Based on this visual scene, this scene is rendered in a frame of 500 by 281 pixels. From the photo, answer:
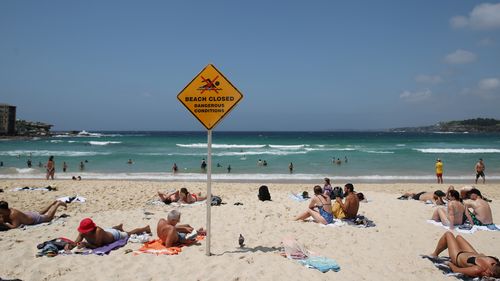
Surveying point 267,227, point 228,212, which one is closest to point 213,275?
point 267,227

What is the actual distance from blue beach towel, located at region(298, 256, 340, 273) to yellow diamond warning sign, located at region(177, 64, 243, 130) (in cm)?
261

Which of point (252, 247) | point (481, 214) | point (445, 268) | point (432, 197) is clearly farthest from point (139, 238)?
point (432, 197)

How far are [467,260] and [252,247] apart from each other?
340 cm

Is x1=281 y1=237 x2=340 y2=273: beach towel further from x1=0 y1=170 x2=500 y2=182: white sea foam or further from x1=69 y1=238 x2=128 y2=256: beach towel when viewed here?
x1=0 y1=170 x2=500 y2=182: white sea foam

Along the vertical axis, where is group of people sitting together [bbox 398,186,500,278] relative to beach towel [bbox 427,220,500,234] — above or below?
above

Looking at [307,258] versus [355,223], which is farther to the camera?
[355,223]

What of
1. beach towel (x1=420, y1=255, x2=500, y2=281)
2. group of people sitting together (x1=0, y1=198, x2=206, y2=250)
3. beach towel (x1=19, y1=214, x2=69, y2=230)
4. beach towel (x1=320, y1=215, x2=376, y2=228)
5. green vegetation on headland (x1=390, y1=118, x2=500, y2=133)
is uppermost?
green vegetation on headland (x1=390, y1=118, x2=500, y2=133)

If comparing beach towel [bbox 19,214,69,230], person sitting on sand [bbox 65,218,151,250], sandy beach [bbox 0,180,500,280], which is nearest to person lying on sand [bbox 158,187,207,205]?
sandy beach [bbox 0,180,500,280]

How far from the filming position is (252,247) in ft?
21.4

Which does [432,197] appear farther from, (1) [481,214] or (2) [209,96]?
(2) [209,96]

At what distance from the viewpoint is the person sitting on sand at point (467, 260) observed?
4781mm

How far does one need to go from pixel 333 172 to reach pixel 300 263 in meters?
22.0

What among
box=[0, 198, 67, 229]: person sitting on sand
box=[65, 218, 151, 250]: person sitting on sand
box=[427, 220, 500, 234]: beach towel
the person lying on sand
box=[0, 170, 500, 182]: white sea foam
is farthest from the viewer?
box=[0, 170, 500, 182]: white sea foam

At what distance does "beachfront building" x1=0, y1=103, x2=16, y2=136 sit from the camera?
87181 mm
